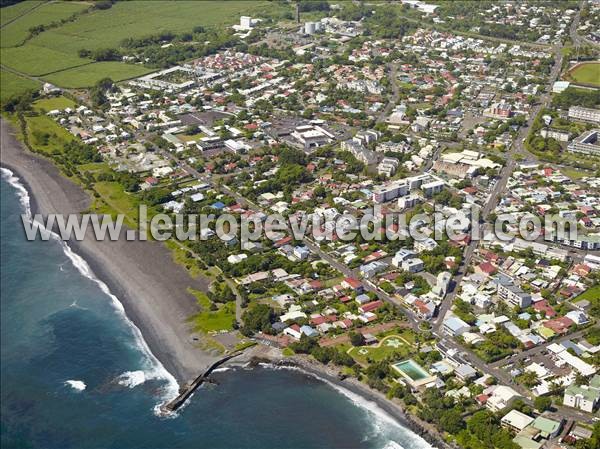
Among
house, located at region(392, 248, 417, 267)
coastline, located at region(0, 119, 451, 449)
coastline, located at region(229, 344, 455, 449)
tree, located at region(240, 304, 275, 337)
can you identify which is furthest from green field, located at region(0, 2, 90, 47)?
coastline, located at region(229, 344, 455, 449)

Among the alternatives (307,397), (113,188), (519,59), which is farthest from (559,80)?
(307,397)

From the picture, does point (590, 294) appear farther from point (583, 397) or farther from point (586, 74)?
point (586, 74)

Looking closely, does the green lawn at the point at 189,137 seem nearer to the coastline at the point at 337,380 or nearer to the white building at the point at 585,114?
the coastline at the point at 337,380

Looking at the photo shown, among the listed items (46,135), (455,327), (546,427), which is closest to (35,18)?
(46,135)

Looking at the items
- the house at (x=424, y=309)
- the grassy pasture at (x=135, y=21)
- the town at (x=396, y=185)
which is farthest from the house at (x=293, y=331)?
the grassy pasture at (x=135, y=21)

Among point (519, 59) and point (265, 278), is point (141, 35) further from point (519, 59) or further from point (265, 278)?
point (265, 278)

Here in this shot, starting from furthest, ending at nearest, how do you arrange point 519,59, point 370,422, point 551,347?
point 519,59 → point 551,347 → point 370,422
